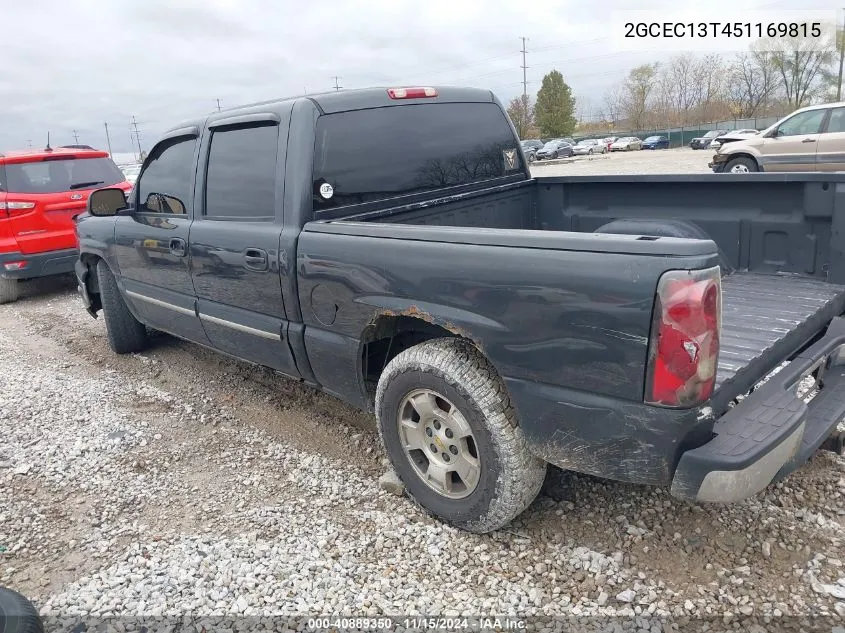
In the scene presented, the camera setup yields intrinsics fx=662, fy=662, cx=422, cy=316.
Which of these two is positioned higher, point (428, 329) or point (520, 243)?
point (520, 243)

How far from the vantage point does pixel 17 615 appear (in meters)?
2.44

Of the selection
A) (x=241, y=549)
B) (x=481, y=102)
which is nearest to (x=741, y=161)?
(x=481, y=102)

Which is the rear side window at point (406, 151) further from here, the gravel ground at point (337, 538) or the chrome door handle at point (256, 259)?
the gravel ground at point (337, 538)

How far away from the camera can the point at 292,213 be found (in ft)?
10.9

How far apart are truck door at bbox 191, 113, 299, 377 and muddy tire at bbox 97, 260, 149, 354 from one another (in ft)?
5.84

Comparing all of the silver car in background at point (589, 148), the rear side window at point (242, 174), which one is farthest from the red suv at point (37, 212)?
the silver car in background at point (589, 148)

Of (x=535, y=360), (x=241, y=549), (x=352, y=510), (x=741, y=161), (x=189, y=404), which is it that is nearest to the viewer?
(x=535, y=360)

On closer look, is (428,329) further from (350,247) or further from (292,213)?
(292,213)

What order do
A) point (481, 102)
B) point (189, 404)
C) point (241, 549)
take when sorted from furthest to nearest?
1. point (189, 404)
2. point (481, 102)
3. point (241, 549)

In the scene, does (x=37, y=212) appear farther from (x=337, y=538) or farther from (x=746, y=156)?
(x=746, y=156)

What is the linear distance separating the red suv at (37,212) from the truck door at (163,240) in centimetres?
367

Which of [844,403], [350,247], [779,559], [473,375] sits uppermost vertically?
[350,247]

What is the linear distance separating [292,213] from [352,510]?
149 cm

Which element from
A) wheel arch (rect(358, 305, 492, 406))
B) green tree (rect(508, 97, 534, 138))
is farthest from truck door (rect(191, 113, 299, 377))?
green tree (rect(508, 97, 534, 138))
